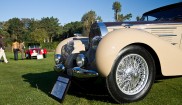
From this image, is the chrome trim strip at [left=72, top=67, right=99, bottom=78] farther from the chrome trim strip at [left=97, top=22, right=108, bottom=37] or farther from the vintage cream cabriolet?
the chrome trim strip at [left=97, top=22, right=108, bottom=37]

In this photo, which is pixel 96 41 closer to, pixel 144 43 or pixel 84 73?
pixel 84 73

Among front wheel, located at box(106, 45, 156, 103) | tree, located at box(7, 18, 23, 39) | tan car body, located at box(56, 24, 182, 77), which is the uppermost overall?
tree, located at box(7, 18, 23, 39)

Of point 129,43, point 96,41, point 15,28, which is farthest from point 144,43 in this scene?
point 15,28

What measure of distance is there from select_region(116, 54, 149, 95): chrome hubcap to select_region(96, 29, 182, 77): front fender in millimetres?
258

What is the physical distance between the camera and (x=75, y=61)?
14.9 feet

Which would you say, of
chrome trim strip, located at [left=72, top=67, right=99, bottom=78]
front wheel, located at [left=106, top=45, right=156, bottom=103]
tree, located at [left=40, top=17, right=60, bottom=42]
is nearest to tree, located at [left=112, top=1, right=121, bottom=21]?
tree, located at [left=40, top=17, right=60, bottom=42]

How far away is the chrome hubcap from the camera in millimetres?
3820

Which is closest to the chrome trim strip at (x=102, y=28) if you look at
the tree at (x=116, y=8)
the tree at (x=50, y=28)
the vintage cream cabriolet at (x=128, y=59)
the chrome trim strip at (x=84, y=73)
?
the vintage cream cabriolet at (x=128, y=59)

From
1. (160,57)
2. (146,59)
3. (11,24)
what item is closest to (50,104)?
(146,59)

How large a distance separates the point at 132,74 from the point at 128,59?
0.82 ft

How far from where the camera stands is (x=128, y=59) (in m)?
3.89

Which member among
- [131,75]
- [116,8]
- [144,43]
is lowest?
[131,75]

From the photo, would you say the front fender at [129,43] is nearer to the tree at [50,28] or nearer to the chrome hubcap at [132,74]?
the chrome hubcap at [132,74]

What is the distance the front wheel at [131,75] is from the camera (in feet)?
12.1
